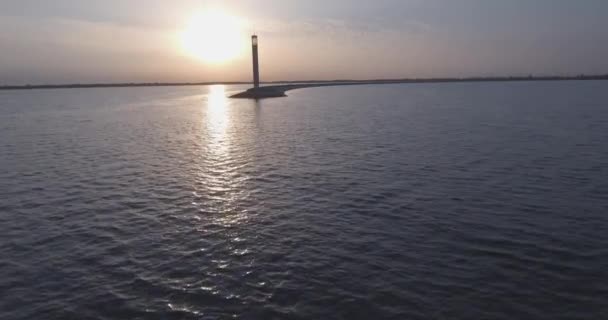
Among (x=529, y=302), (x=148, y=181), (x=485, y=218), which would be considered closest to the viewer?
(x=529, y=302)

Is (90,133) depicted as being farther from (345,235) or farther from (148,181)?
(345,235)

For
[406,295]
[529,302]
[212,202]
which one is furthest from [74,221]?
[529,302]

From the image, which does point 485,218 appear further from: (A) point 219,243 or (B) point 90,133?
(B) point 90,133

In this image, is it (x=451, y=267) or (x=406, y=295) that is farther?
(x=451, y=267)

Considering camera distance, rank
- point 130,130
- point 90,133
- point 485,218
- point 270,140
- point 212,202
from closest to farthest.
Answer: point 485,218 < point 212,202 < point 270,140 < point 90,133 < point 130,130

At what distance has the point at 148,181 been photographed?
30.5m

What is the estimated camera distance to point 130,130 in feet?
226

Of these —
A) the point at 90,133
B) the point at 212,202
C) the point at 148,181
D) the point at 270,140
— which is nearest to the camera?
the point at 212,202

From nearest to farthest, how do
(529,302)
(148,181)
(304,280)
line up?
(529,302)
(304,280)
(148,181)

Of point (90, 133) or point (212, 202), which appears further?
point (90, 133)

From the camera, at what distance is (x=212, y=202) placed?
25.0 m

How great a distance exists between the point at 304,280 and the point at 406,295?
12.3ft

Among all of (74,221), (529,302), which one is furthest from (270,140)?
(529,302)

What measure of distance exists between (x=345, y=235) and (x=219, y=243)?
19.8 ft
